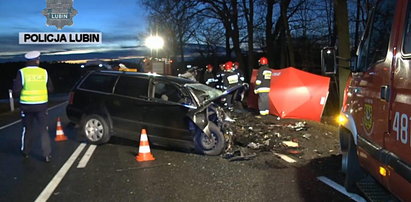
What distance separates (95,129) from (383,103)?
6594 millimetres

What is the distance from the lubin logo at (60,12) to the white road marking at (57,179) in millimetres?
9289

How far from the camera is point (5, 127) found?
1186cm

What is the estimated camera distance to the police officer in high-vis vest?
7.06m

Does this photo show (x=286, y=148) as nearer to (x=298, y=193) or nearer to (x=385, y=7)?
(x=298, y=193)

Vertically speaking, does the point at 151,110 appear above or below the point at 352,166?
above

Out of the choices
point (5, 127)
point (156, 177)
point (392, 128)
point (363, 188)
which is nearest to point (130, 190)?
point (156, 177)

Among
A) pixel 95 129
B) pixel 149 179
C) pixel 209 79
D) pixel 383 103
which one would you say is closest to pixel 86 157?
pixel 95 129

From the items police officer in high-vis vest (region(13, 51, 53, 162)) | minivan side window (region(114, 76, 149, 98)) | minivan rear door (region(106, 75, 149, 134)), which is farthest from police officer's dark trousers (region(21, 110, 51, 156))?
minivan side window (region(114, 76, 149, 98))

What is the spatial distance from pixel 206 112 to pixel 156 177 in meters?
1.97

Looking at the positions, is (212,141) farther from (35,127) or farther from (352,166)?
(352,166)

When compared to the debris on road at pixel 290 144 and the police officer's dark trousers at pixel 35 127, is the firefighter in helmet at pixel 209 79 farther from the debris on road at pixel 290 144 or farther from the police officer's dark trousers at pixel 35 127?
the police officer's dark trousers at pixel 35 127

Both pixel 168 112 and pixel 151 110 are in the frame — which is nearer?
pixel 168 112

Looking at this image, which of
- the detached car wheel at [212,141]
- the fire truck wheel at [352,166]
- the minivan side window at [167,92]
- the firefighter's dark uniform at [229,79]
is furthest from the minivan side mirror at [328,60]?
the firefighter's dark uniform at [229,79]

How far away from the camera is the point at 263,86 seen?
13125 millimetres
